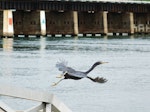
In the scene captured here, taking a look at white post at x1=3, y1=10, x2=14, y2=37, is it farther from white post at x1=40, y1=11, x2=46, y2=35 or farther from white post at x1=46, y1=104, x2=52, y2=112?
white post at x1=46, y1=104, x2=52, y2=112

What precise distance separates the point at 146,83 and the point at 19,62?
26.4 metres

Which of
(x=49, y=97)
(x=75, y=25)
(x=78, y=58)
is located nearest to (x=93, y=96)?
(x=49, y=97)

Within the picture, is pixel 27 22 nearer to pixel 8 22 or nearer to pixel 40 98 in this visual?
pixel 8 22

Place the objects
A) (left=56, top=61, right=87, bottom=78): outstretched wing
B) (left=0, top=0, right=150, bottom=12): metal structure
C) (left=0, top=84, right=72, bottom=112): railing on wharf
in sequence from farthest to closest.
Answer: (left=0, top=0, right=150, bottom=12): metal structure
(left=56, top=61, right=87, bottom=78): outstretched wing
(left=0, top=84, right=72, bottom=112): railing on wharf

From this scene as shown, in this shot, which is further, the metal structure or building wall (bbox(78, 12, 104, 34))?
building wall (bbox(78, 12, 104, 34))

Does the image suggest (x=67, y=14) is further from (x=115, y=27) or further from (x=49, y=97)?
(x=49, y=97)

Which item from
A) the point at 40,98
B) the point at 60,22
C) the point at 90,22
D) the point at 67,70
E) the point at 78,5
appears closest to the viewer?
the point at 40,98

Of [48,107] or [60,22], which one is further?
[60,22]

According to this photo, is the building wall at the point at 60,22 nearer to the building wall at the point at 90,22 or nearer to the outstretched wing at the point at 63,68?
the building wall at the point at 90,22

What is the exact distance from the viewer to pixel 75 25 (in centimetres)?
15050

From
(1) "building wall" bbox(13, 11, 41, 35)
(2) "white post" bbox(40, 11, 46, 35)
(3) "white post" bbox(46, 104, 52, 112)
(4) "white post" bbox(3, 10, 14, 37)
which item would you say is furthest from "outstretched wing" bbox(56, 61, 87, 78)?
(2) "white post" bbox(40, 11, 46, 35)

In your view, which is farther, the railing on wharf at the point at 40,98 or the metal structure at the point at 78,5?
the metal structure at the point at 78,5

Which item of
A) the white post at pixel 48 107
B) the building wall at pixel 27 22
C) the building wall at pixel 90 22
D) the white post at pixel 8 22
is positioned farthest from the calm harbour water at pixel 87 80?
the building wall at pixel 90 22

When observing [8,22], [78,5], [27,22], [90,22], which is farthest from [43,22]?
[90,22]
